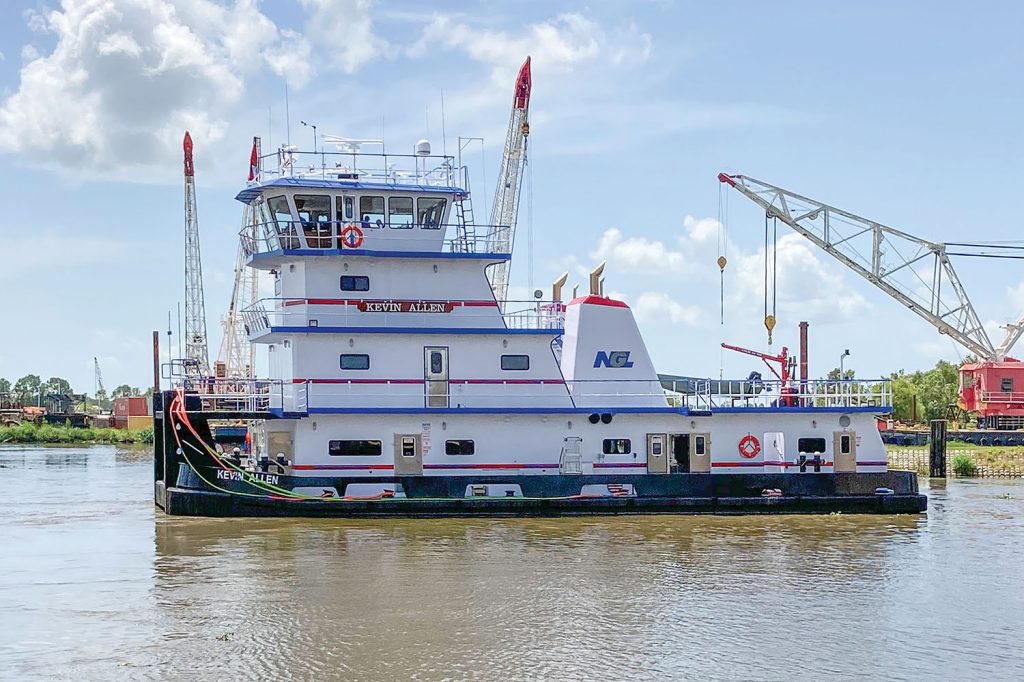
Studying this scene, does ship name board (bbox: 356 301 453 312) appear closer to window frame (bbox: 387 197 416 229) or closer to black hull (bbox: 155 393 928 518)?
window frame (bbox: 387 197 416 229)

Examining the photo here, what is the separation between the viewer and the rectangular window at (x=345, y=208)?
2819 cm

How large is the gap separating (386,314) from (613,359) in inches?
223

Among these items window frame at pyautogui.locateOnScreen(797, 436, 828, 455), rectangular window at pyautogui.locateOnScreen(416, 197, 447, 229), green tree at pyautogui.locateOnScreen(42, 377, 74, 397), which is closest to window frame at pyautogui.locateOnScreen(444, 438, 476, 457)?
rectangular window at pyautogui.locateOnScreen(416, 197, 447, 229)

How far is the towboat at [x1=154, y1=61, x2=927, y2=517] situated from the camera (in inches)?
1069

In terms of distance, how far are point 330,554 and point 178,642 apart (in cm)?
654

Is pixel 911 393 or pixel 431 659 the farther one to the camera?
pixel 911 393

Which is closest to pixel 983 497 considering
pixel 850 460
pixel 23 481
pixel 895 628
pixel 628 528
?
pixel 850 460

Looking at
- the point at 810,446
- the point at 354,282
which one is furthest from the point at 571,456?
the point at 354,282

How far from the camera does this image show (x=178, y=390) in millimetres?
27344

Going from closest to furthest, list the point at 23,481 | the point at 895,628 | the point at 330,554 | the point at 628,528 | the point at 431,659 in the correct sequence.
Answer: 1. the point at 431,659
2. the point at 895,628
3. the point at 330,554
4. the point at 628,528
5. the point at 23,481

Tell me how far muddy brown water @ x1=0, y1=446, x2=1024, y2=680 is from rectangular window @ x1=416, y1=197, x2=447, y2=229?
7.01 m

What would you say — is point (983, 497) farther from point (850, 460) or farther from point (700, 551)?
point (700, 551)

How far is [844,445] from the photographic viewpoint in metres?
29.2

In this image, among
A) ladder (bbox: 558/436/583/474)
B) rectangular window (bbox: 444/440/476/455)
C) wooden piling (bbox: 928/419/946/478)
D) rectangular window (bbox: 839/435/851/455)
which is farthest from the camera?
wooden piling (bbox: 928/419/946/478)
